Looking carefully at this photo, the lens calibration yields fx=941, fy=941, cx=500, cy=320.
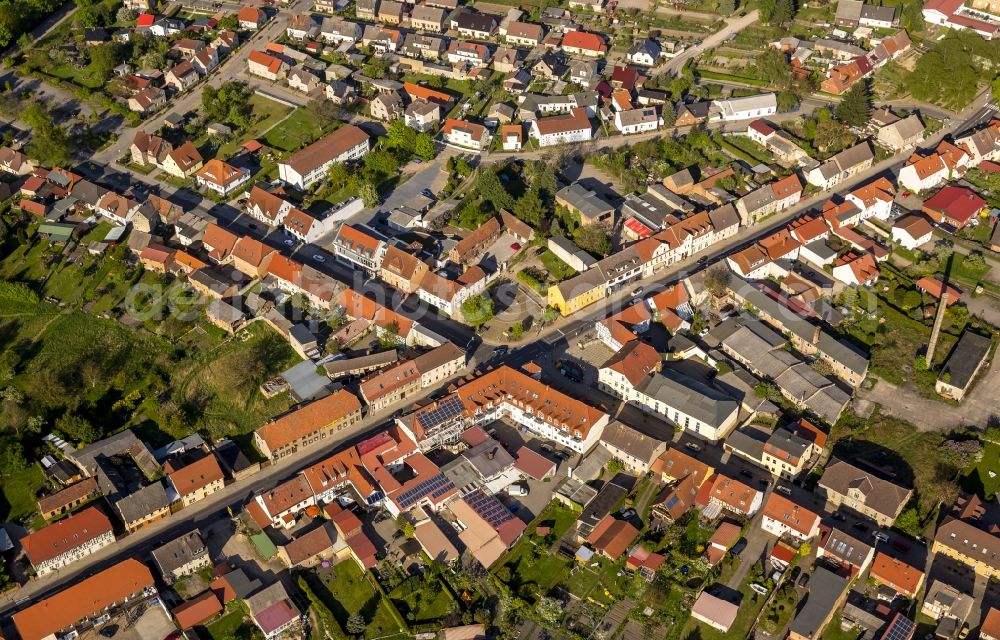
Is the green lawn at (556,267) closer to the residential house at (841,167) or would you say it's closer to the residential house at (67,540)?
the residential house at (841,167)

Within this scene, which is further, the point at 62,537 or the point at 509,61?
the point at 509,61

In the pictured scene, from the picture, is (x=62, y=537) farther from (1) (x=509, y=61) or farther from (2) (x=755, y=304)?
(1) (x=509, y=61)

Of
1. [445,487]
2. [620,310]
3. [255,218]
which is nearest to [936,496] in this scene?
[620,310]

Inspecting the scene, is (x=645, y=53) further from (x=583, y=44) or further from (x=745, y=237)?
(x=745, y=237)

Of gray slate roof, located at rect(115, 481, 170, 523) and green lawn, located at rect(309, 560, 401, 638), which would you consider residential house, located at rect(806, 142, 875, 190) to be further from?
gray slate roof, located at rect(115, 481, 170, 523)

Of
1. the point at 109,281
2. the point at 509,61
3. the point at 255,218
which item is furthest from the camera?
the point at 509,61

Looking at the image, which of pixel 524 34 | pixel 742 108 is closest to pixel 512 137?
pixel 524 34

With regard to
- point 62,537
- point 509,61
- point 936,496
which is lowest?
point 62,537
